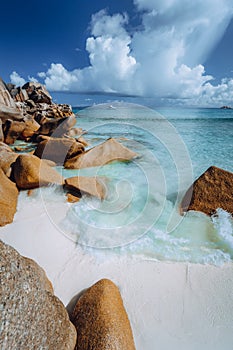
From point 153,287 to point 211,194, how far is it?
1.93 meters

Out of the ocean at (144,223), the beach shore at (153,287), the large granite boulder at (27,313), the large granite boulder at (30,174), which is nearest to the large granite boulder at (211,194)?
the ocean at (144,223)

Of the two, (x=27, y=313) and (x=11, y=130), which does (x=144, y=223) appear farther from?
(x=11, y=130)

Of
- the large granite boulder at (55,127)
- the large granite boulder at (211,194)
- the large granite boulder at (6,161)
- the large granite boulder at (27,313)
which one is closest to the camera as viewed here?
the large granite boulder at (27,313)

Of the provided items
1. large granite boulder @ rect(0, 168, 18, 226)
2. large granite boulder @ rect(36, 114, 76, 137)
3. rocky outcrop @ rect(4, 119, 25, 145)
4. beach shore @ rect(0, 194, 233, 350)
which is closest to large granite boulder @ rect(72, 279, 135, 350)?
beach shore @ rect(0, 194, 233, 350)

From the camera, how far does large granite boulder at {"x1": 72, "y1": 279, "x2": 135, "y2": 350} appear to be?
130 centimetres

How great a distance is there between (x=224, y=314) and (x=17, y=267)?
187 cm

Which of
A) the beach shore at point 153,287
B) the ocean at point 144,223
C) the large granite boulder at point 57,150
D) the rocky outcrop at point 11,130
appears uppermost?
the rocky outcrop at point 11,130

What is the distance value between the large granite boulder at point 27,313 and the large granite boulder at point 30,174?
2538 mm

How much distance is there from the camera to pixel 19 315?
1.01m

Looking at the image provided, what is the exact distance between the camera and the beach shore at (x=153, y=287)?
1.57m

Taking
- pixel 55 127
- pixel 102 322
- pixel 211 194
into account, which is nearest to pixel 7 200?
pixel 102 322

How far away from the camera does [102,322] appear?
54.8 inches

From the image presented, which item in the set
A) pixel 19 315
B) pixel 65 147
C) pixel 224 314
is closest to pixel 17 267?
pixel 19 315

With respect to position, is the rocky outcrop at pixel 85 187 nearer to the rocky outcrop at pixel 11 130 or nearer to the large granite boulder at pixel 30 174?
the large granite boulder at pixel 30 174
